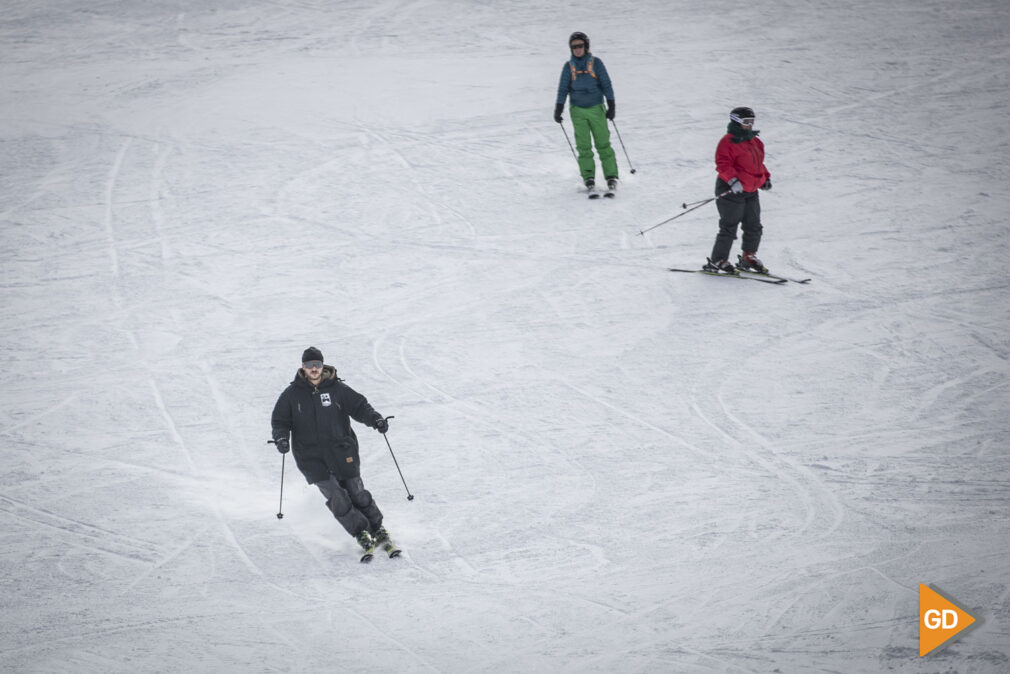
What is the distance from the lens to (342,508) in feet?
20.4

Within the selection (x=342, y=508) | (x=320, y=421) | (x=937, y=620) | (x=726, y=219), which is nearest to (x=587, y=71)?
(x=726, y=219)

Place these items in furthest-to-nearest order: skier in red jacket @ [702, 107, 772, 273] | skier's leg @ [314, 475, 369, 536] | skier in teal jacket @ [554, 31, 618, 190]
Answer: skier in teal jacket @ [554, 31, 618, 190] < skier in red jacket @ [702, 107, 772, 273] < skier's leg @ [314, 475, 369, 536]

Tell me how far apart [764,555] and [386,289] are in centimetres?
471

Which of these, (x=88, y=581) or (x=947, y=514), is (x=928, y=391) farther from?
(x=88, y=581)

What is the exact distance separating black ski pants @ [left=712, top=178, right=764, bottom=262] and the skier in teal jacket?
188cm

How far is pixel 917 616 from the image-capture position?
215 inches

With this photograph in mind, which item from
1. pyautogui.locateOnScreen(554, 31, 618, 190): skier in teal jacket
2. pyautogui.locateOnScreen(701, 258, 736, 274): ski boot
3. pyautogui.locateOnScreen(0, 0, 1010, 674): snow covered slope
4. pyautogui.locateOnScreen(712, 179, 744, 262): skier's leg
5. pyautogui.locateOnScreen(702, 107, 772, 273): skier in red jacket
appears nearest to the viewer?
pyautogui.locateOnScreen(0, 0, 1010, 674): snow covered slope

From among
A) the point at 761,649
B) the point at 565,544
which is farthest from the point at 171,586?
the point at 761,649

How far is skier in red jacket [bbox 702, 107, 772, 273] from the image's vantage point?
8742 millimetres

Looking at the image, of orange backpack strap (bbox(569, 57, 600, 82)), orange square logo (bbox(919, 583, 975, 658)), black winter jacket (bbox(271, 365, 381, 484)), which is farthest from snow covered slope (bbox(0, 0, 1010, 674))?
orange backpack strap (bbox(569, 57, 600, 82))

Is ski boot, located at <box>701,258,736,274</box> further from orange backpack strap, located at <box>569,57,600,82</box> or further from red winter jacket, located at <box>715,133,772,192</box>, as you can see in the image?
orange backpack strap, located at <box>569,57,600,82</box>

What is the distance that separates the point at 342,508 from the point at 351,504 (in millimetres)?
88

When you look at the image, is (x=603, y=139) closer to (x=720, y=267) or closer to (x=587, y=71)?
(x=587, y=71)

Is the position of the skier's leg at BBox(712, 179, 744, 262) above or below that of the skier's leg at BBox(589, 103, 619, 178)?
below
